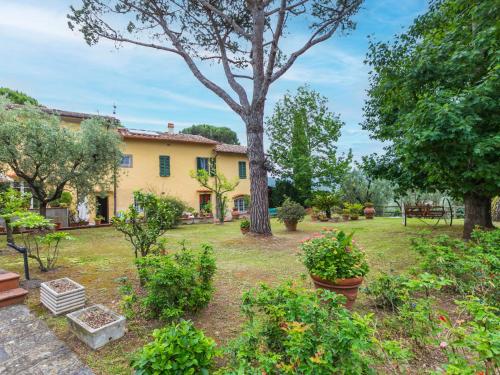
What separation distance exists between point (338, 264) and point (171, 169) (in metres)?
17.7

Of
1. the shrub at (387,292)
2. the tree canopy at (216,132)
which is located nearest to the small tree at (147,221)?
the shrub at (387,292)

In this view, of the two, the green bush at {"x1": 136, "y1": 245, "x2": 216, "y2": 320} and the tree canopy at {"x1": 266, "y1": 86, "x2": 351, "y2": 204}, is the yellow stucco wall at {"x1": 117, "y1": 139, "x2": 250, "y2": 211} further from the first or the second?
the green bush at {"x1": 136, "y1": 245, "x2": 216, "y2": 320}

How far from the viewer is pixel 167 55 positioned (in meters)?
10.2

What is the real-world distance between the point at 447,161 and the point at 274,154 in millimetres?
18427

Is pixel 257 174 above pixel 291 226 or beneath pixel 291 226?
above

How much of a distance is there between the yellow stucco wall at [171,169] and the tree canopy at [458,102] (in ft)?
48.7

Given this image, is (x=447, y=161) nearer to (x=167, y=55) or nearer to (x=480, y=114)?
(x=480, y=114)

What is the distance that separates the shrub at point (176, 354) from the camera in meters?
1.71

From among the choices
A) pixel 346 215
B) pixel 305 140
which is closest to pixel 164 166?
pixel 305 140

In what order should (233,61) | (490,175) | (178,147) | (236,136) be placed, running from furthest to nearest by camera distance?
1. (236,136)
2. (178,147)
3. (233,61)
4. (490,175)

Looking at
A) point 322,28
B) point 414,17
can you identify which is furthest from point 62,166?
point 414,17

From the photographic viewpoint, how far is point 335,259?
10.8ft

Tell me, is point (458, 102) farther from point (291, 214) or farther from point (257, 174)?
point (291, 214)

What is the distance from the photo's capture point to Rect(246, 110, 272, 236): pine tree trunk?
8875 millimetres
